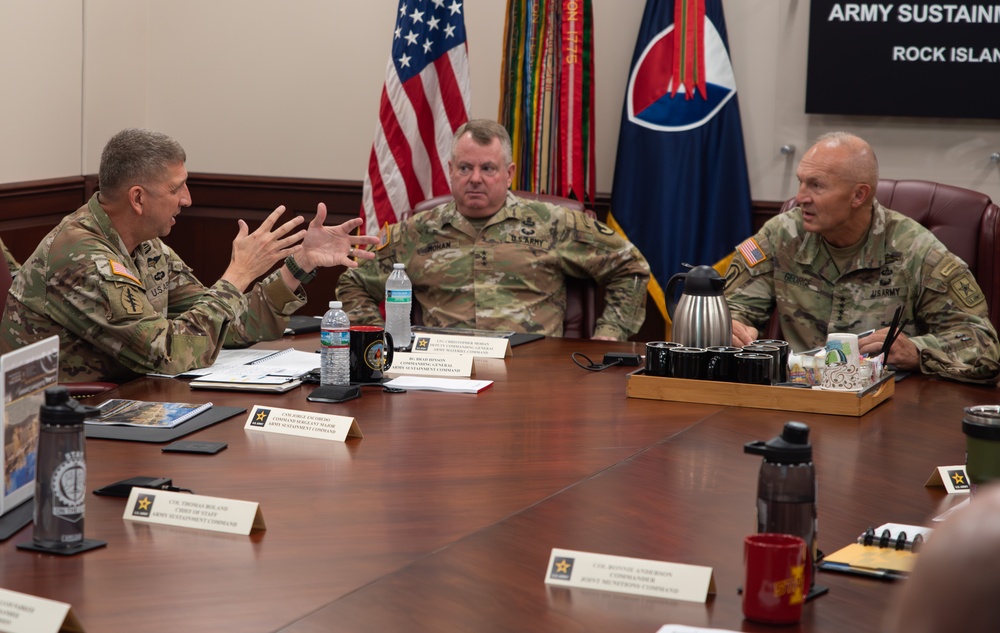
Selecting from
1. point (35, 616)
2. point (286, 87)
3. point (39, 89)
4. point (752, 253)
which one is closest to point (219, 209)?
point (286, 87)

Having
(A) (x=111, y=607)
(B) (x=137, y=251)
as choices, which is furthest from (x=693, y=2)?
(A) (x=111, y=607)

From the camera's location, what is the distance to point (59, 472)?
5.35 feet

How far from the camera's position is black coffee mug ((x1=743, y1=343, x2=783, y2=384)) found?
276cm

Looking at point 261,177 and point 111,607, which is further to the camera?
point 261,177

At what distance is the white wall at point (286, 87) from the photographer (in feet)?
16.0

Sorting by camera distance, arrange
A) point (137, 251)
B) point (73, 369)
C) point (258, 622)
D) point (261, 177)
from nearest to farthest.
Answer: point (258, 622) < point (73, 369) < point (137, 251) < point (261, 177)

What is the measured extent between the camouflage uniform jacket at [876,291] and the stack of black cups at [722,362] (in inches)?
22.1

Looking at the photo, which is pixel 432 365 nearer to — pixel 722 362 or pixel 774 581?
pixel 722 362

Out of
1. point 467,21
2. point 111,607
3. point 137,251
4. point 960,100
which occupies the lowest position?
point 111,607

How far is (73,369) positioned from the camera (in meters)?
2.92

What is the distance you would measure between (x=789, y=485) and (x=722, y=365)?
1.22 metres

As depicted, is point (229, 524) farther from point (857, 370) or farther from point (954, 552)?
point (857, 370)

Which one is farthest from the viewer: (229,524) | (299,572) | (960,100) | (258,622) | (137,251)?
(960,100)

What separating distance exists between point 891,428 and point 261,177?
387 centimetres
